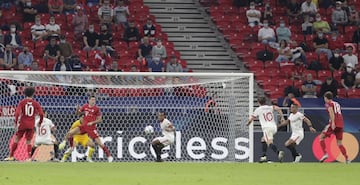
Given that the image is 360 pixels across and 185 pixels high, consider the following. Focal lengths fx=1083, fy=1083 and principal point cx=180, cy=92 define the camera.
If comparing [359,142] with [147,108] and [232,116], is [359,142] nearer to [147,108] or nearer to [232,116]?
[232,116]

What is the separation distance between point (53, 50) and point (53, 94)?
4391 millimetres

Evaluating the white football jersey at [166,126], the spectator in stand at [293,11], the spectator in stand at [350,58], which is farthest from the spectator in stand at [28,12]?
the spectator in stand at [350,58]

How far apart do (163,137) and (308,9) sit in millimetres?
10799

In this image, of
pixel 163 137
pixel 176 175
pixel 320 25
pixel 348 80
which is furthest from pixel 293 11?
pixel 176 175

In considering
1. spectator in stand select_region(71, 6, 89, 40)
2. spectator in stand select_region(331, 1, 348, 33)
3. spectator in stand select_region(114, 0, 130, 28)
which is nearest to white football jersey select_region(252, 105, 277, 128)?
spectator in stand select_region(71, 6, 89, 40)

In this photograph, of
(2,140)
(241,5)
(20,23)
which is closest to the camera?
(2,140)

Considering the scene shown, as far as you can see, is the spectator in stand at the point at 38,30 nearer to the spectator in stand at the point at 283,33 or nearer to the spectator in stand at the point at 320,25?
the spectator in stand at the point at 283,33

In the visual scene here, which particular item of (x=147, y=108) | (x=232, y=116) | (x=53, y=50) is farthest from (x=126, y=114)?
(x=53, y=50)

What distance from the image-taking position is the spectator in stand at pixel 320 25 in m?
36.1

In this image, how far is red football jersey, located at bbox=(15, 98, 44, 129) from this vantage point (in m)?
25.3

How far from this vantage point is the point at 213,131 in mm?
28188

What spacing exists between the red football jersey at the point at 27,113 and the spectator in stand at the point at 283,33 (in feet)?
39.4

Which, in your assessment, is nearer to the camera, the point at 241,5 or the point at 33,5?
the point at 33,5

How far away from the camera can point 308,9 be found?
36.5 metres
